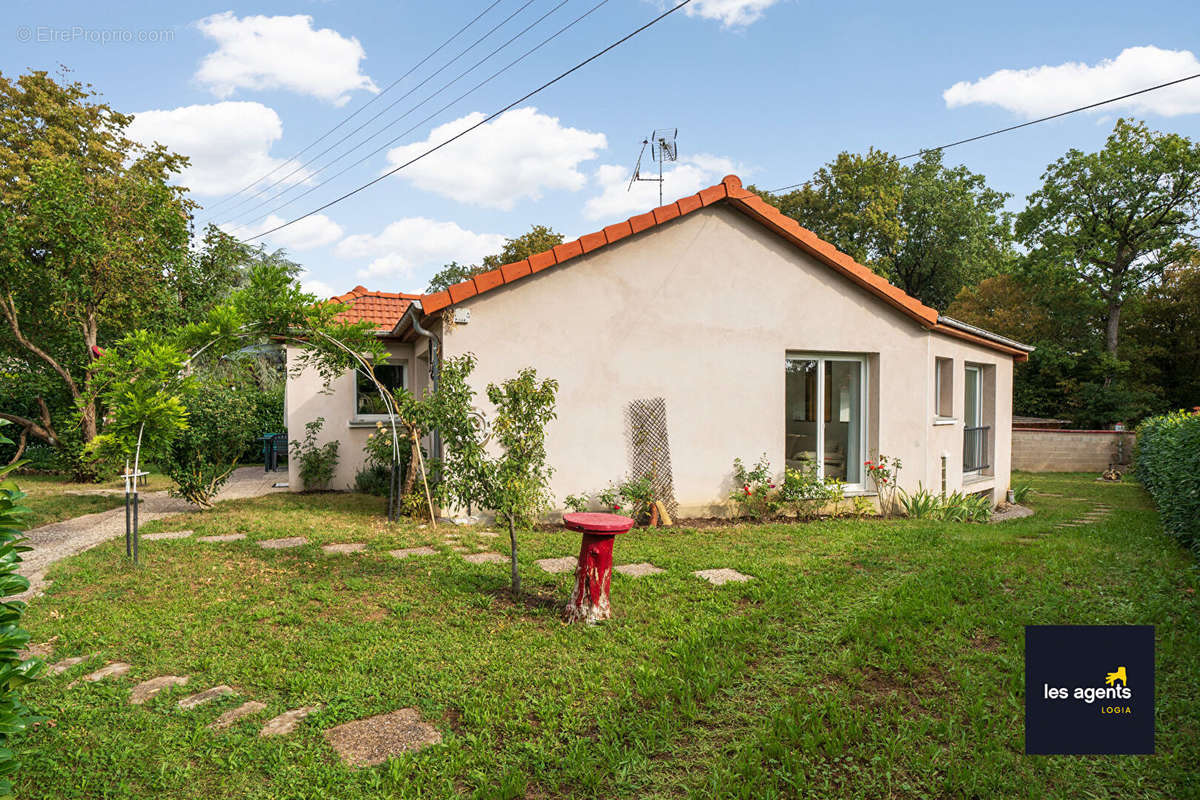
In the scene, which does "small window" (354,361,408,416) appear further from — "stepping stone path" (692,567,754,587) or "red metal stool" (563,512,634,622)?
"red metal stool" (563,512,634,622)

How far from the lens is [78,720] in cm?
344

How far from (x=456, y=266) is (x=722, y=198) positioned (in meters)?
47.1

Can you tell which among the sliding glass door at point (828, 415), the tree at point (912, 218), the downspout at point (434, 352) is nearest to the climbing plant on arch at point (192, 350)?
the downspout at point (434, 352)

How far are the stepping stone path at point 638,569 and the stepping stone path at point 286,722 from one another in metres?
3.22

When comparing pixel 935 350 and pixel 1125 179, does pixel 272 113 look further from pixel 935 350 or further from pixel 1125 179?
pixel 1125 179

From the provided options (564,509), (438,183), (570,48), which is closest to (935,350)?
(564,509)

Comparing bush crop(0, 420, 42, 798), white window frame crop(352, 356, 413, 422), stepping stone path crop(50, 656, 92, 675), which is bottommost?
stepping stone path crop(50, 656, 92, 675)

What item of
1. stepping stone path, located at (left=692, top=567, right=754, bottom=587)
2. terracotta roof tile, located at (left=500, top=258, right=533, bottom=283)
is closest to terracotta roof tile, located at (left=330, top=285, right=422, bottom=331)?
terracotta roof tile, located at (left=500, top=258, right=533, bottom=283)

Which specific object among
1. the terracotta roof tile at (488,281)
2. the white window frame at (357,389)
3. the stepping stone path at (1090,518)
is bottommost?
the stepping stone path at (1090,518)

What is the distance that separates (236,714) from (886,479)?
956cm

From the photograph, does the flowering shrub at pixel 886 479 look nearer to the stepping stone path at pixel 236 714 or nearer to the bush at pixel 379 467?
the bush at pixel 379 467

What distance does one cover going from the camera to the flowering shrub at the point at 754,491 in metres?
9.55

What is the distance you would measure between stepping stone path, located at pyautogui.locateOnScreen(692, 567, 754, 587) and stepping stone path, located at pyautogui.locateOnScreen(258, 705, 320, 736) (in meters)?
3.59

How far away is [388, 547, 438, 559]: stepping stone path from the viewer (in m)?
6.94
